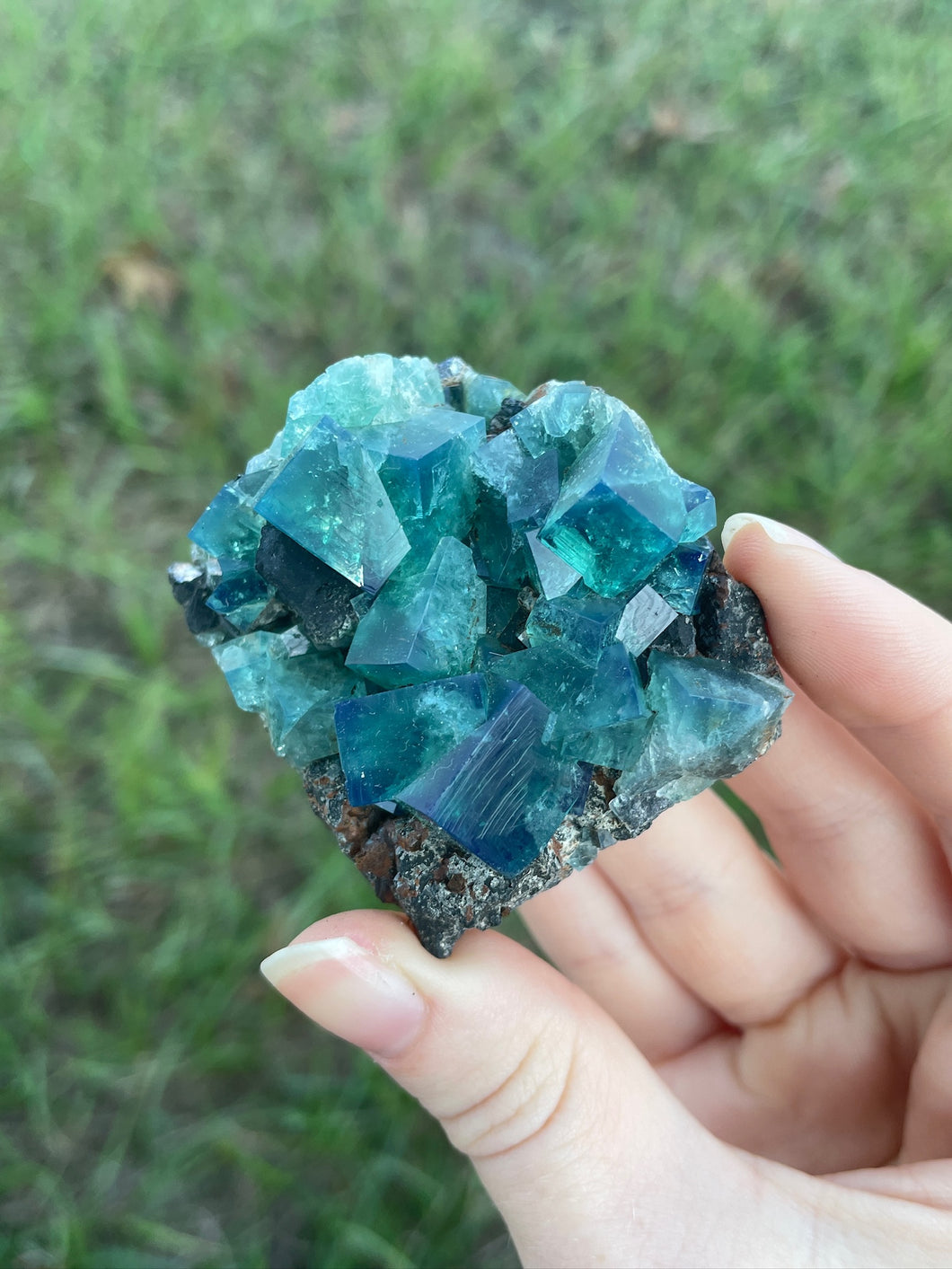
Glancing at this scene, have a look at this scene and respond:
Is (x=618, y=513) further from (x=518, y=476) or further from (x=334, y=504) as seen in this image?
(x=334, y=504)

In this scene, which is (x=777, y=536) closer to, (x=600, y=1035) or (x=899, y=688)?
(x=899, y=688)

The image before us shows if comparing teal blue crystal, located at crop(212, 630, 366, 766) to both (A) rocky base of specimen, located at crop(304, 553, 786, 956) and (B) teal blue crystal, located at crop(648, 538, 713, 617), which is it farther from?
(B) teal blue crystal, located at crop(648, 538, 713, 617)

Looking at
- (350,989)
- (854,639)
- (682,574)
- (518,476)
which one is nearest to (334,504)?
(518,476)

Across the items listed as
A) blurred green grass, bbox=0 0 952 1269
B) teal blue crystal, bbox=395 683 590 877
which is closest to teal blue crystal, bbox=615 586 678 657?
teal blue crystal, bbox=395 683 590 877

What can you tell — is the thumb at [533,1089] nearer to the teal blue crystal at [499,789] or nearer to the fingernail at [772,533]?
the teal blue crystal at [499,789]

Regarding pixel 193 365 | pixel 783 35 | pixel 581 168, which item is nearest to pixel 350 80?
pixel 581 168
